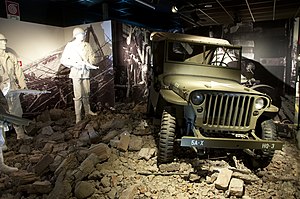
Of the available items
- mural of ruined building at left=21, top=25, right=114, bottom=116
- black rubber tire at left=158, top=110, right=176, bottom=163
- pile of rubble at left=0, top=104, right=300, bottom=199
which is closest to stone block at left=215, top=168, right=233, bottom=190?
pile of rubble at left=0, top=104, right=300, bottom=199

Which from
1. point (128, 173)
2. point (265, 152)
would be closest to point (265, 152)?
point (265, 152)

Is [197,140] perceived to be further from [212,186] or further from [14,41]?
[14,41]

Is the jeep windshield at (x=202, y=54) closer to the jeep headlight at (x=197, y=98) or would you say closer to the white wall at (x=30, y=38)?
the jeep headlight at (x=197, y=98)

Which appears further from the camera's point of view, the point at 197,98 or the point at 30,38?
the point at 30,38

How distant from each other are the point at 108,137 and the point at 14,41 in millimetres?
3108

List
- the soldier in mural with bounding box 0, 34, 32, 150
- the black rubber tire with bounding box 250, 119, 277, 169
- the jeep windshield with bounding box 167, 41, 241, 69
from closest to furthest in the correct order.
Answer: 1. the black rubber tire with bounding box 250, 119, 277, 169
2. the jeep windshield with bounding box 167, 41, 241, 69
3. the soldier in mural with bounding box 0, 34, 32, 150

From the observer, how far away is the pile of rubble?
294 cm

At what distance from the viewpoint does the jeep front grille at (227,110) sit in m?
3.21

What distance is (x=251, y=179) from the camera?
3.23 meters

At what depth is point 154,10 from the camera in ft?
26.1

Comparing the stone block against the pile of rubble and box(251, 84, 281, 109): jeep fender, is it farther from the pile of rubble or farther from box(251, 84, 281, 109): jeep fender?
box(251, 84, 281, 109): jeep fender

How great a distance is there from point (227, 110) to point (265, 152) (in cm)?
89

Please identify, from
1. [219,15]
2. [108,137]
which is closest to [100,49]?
[108,137]

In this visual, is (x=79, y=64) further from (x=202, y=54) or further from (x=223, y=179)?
(x=223, y=179)
